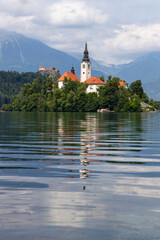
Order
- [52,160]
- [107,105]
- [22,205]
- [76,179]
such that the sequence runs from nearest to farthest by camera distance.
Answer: [22,205] → [76,179] → [52,160] → [107,105]

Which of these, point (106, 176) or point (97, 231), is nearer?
point (97, 231)

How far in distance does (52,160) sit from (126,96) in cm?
15974

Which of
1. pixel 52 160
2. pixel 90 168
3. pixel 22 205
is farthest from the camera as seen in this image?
pixel 52 160

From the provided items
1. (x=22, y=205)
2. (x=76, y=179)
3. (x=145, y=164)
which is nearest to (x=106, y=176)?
(x=76, y=179)

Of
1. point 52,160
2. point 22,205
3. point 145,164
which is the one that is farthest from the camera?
point 52,160

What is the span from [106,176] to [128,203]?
11.4 feet

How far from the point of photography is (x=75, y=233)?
6242 millimetres

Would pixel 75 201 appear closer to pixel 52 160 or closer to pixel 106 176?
pixel 106 176

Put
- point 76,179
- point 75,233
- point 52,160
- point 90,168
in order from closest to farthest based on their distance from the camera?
1. point 75,233
2. point 76,179
3. point 90,168
4. point 52,160

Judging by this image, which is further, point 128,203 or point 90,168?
point 90,168

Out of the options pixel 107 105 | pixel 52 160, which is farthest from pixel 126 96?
pixel 52 160

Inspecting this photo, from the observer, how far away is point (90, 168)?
13.2 m

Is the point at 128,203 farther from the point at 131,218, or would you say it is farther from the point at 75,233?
the point at 75,233

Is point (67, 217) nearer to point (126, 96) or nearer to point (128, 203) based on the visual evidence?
point (128, 203)
